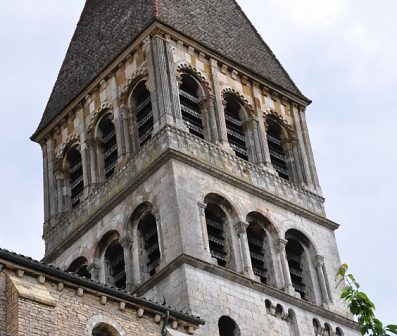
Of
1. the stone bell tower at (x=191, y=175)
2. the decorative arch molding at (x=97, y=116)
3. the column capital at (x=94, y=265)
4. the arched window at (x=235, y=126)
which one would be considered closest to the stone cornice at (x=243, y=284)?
the stone bell tower at (x=191, y=175)

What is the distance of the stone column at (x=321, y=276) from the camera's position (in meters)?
35.8

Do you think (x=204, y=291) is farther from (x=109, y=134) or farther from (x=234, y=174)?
(x=109, y=134)

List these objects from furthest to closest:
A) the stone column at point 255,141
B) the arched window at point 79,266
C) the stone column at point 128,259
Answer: the stone column at point 255,141, the arched window at point 79,266, the stone column at point 128,259

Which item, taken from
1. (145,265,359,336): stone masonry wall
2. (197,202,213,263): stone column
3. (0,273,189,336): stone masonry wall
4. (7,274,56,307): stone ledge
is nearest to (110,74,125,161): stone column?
(197,202,213,263): stone column

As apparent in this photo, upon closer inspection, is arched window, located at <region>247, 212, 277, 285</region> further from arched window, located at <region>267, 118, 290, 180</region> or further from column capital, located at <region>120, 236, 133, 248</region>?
column capital, located at <region>120, 236, 133, 248</region>

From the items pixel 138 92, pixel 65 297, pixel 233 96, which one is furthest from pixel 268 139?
pixel 65 297

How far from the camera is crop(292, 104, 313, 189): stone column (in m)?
39.4

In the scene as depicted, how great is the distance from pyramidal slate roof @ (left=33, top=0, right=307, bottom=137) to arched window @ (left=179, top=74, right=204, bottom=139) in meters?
1.66

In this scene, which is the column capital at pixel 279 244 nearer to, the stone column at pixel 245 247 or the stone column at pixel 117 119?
the stone column at pixel 245 247

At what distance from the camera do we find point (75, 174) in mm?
40312

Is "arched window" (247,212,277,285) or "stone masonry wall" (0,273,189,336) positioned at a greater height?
"arched window" (247,212,277,285)

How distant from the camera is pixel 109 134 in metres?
39.4

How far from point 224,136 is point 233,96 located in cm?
240

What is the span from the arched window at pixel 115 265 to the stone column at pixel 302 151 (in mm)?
6941
